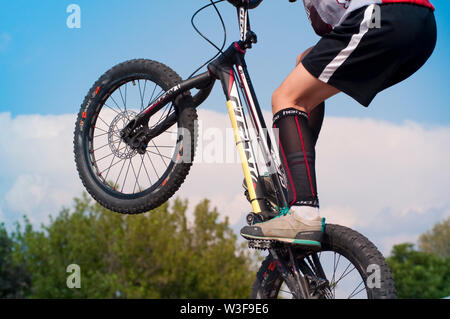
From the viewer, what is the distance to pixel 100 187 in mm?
3996

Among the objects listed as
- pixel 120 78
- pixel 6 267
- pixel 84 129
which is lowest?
pixel 84 129

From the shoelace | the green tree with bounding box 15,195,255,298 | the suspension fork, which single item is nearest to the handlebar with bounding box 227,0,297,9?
the suspension fork

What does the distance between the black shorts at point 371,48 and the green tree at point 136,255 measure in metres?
35.1

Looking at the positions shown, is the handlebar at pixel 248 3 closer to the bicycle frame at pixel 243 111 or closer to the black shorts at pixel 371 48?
the bicycle frame at pixel 243 111

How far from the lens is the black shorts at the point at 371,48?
250 cm

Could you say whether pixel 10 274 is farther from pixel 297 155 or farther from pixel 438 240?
pixel 438 240

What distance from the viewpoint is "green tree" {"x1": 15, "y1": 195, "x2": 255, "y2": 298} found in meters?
36.8

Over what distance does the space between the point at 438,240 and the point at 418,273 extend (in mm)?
21950

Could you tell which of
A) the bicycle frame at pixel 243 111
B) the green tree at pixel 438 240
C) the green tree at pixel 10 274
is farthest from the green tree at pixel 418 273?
the bicycle frame at pixel 243 111

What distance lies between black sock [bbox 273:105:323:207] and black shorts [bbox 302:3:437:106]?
12.1 inches

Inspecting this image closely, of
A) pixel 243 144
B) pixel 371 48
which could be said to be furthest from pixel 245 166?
pixel 371 48
